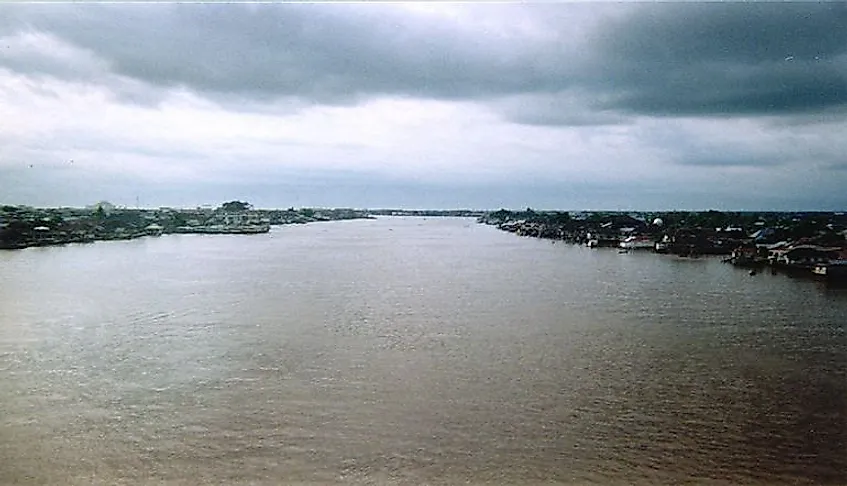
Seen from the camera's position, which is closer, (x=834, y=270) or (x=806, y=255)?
(x=834, y=270)

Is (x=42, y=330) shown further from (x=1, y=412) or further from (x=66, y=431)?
(x=66, y=431)

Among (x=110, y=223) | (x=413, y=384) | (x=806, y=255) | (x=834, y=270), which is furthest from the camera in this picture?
(x=110, y=223)

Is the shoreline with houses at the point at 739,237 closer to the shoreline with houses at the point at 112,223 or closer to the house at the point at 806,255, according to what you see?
the house at the point at 806,255

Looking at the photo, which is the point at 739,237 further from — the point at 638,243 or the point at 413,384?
the point at 413,384

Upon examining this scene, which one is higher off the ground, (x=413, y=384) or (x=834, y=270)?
(x=834, y=270)

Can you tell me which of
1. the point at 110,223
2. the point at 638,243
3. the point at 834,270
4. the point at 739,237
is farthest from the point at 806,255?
the point at 110,223

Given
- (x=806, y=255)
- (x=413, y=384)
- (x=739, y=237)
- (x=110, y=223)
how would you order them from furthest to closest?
(x=739, y=237)
(x=110, y=223)
(x=806, y=255)
(x=413, y=384)
